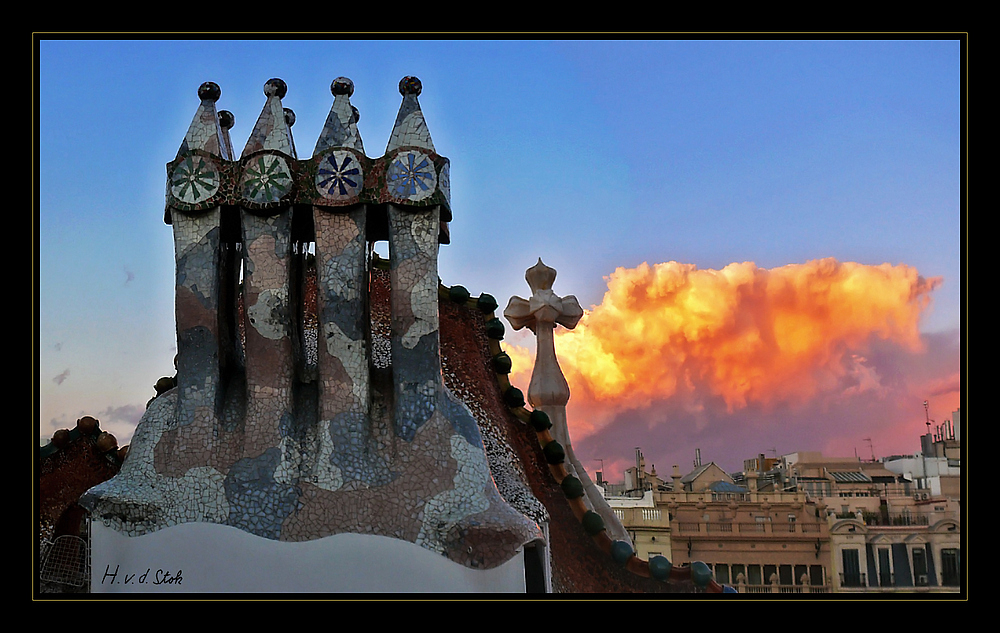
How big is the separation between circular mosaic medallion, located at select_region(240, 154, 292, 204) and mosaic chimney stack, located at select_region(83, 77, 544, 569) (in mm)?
12

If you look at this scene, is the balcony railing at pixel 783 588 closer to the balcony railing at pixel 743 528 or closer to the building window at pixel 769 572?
the building window at pixel 769 572


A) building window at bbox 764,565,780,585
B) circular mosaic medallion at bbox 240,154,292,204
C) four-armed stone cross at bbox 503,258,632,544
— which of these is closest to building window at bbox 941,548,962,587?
building window at bbox 764,565,780,585

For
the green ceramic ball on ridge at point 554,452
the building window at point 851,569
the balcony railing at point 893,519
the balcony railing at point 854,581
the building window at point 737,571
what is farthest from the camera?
the building window at point 737,571

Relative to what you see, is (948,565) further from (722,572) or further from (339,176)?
(339,176)

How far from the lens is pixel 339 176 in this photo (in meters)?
8.59

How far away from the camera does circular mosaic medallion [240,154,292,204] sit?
8.54 meters

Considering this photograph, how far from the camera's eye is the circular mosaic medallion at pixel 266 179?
28.0 ft

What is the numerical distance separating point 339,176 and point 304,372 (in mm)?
1730

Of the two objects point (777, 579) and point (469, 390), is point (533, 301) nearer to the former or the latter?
point (469, 390)

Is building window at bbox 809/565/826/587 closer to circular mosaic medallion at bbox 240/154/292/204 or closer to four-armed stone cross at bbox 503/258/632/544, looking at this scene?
four-armed stone cross at bbox 503/258/632/544

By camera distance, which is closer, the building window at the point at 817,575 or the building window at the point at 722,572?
the building window at the point at 817,575

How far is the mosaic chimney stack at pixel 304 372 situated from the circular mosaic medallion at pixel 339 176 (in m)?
0.01

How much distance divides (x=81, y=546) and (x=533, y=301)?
17.7 feet

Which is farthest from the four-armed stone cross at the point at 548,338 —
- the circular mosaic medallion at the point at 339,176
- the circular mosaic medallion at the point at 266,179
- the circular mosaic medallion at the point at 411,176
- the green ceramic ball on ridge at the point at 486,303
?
the circular mosaic medallion at the point at 266,179
